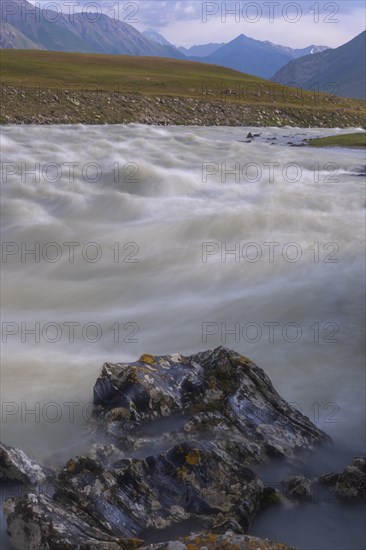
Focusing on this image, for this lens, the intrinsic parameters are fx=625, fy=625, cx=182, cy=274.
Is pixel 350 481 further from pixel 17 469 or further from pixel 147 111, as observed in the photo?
pixel 147 111

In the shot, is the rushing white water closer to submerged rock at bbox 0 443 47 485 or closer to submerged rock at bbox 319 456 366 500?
submerged rock at bbox 0 443 47 485

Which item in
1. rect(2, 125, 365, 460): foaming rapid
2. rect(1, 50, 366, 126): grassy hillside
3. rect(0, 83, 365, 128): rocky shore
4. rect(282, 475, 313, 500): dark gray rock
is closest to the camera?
rect(282, 475, 313, 500): dark gray rock

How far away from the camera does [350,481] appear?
7.06 meters

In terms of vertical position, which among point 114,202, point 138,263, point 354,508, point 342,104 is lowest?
point 354,508

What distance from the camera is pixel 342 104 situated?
314 ft

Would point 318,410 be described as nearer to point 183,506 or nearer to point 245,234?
point 183,506

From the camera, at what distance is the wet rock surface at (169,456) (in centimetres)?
574

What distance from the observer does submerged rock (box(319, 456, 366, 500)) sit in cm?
698

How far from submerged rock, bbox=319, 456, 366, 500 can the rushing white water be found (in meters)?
1.26

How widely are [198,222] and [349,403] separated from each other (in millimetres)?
10546

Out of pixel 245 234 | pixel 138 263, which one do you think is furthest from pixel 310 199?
pixel 138 263

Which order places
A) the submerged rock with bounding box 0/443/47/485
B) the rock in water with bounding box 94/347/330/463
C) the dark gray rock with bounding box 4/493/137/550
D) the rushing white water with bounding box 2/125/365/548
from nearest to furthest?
1. the dark gray rock with bounding box 4/493/137/550
2. the submerged rock with bounding box 0/443/47/485
3. the rock in water with bounding box 94/347/330/463
4. the rushing white water with bounding box 2/125/365/548

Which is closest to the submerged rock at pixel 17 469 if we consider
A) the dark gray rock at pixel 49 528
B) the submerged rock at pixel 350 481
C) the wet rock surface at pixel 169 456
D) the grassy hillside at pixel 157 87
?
the wet rock surface at pixel 169 456

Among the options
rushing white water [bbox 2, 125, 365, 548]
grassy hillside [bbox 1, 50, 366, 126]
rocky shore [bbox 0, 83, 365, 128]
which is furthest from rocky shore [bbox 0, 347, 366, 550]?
grassy hillside [bbox 1, 50, 366, 126]
